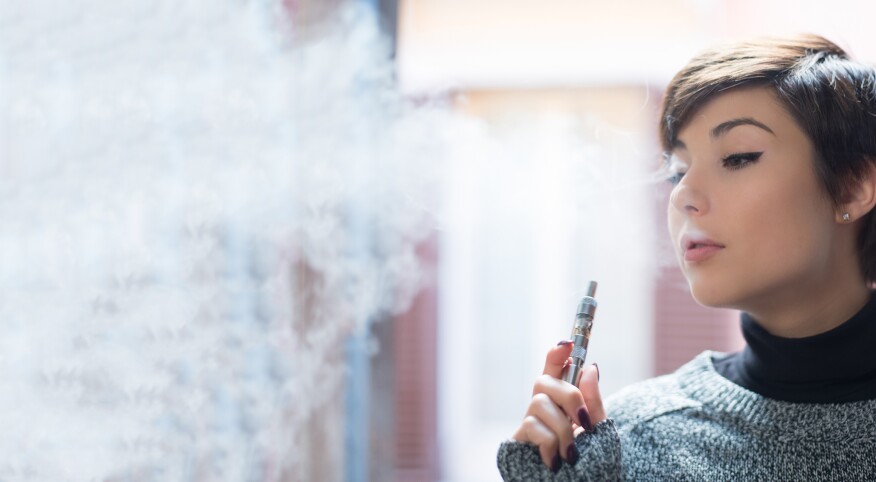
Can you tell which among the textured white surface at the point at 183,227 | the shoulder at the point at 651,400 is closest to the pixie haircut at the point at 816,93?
the shoulder at the point at 651,400

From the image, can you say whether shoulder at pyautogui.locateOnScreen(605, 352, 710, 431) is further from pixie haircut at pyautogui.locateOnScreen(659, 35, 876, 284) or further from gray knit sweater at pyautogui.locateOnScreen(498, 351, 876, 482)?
pixie haircut at pyautogui.locateOnScreen(659, 35, 876, 284)

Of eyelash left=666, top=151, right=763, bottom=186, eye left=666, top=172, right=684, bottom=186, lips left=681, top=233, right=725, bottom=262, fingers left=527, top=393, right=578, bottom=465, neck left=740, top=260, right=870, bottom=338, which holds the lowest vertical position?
fingers left=527, top=393, right=578, bottom=465

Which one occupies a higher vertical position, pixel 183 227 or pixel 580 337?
pixel 183 227

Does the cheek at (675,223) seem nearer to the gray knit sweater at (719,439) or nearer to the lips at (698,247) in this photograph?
the lips at (698,247)

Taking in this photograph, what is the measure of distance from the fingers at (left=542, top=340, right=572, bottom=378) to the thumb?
0.03 metres

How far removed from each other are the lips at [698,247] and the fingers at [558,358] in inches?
7.7

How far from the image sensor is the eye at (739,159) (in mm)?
869

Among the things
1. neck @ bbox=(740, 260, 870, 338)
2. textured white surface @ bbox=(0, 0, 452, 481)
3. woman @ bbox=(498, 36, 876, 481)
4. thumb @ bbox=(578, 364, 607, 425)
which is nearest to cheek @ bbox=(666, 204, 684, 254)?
woman @ bbox=(498, 36, 876, 481)

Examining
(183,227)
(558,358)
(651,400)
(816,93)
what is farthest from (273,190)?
(816,93)

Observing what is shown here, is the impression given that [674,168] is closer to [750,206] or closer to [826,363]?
[750,206]

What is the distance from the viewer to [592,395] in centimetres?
82

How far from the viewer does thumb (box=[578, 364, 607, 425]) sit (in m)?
0.82

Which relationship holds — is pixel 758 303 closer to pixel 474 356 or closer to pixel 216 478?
pixel 216 478

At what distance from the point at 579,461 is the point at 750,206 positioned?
34 centimetres
